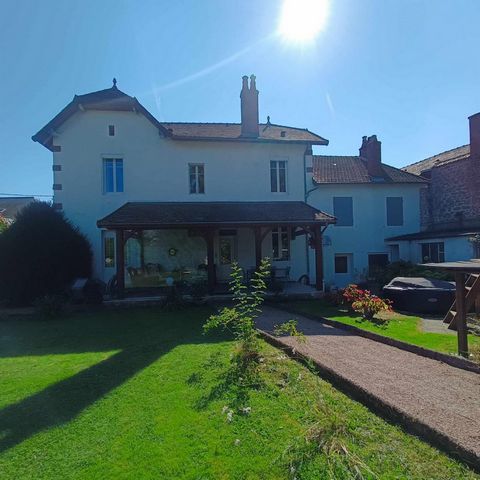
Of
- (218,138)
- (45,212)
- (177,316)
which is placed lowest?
(177,316)

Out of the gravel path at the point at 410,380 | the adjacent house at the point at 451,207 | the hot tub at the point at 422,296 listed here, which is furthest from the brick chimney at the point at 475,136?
the gravel path at the point at 410,380

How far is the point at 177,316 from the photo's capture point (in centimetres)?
1133

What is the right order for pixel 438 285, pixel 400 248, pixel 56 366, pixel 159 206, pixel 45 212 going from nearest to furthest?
pixel 56 366
pixel 438 285
pixel 45 212
pixel 159 206
pixel 400 248

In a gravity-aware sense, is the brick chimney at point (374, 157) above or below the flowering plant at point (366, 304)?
above

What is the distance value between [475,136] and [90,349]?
20917mm

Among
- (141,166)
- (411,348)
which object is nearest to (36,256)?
(141,166)

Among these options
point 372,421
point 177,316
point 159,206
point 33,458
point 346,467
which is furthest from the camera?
Answer: point 159,206

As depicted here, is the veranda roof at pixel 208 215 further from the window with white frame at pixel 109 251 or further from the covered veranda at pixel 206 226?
the window with white frame at pixel 109 251

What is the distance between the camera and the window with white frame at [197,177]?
17828 mm

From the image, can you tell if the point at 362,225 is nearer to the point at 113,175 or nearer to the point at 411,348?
the point at 113,175

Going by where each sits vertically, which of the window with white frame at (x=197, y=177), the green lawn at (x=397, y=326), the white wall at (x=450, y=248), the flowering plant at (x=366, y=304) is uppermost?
the window with white frame at (x=197, y=177)

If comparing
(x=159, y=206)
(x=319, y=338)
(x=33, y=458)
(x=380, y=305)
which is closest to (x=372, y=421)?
(x=33, y=458)

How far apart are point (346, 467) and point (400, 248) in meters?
18.6

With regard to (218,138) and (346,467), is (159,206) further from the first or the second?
(346,467)
